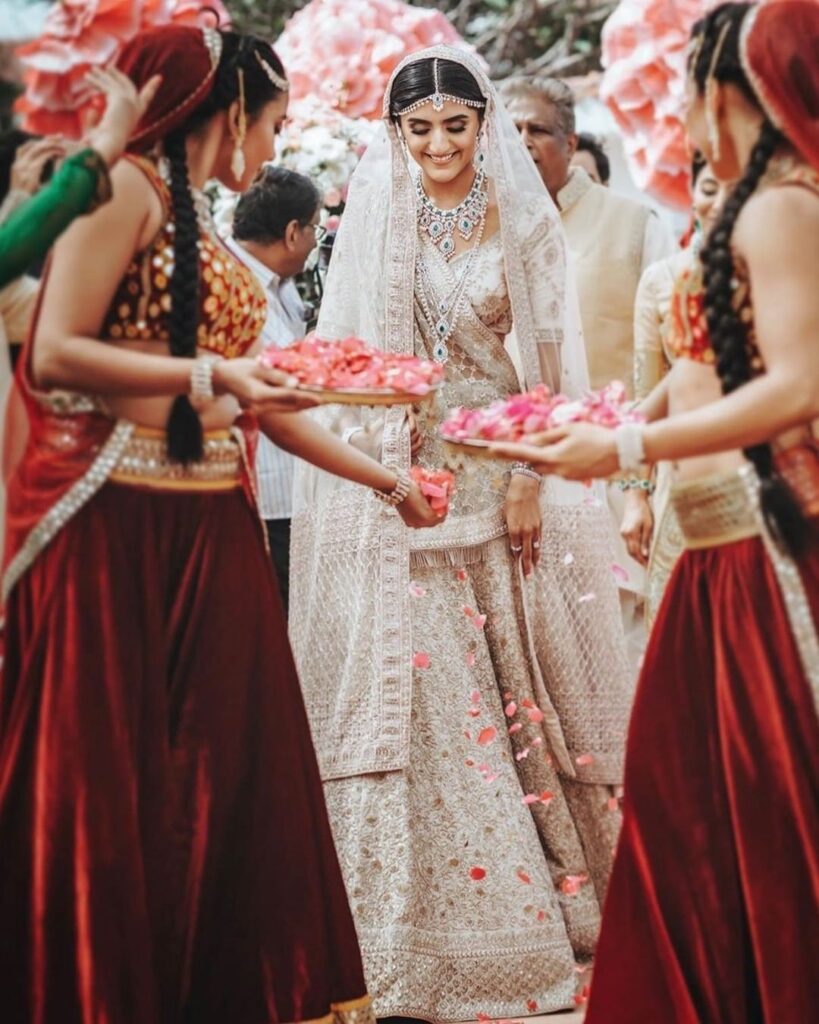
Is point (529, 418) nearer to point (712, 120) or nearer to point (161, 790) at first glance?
point (712, 120)

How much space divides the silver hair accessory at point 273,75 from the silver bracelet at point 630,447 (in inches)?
44.6

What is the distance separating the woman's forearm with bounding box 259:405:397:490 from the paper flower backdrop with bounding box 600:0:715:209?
93.3 inches

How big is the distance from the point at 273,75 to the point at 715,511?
1335mm

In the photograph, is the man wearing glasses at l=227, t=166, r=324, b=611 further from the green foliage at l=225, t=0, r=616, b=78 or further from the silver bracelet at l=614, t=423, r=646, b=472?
the green foliage at l=225, t=0, r=616, b=78

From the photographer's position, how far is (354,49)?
7.13 meters

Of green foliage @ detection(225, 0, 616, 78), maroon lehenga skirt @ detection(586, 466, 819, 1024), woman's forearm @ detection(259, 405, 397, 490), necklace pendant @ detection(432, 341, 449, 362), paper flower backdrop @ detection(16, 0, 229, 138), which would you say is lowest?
maroon lehenga skirt @ detection(586, 466, 819, 1024)

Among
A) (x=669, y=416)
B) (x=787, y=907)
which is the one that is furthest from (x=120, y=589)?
(x=787, y=907)

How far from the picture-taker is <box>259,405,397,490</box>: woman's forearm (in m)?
4.48

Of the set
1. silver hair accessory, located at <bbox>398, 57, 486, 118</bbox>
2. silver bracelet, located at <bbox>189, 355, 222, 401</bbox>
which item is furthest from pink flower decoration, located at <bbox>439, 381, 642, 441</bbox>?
silver hair accessory, located at <bbox>398, 57, 486, 118</bbox>

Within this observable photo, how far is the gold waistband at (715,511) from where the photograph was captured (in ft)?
12.6

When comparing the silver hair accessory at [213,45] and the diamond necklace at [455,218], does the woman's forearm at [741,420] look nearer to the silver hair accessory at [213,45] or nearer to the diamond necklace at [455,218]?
the silver hair accessory at [213,45]

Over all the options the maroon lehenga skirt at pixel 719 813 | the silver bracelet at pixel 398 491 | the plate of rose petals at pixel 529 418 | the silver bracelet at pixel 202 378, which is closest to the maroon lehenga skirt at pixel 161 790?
the silver bracelet at pixel 202 378

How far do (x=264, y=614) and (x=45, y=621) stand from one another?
48 centimetres

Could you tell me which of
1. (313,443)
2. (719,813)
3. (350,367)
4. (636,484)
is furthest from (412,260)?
(719,813)
